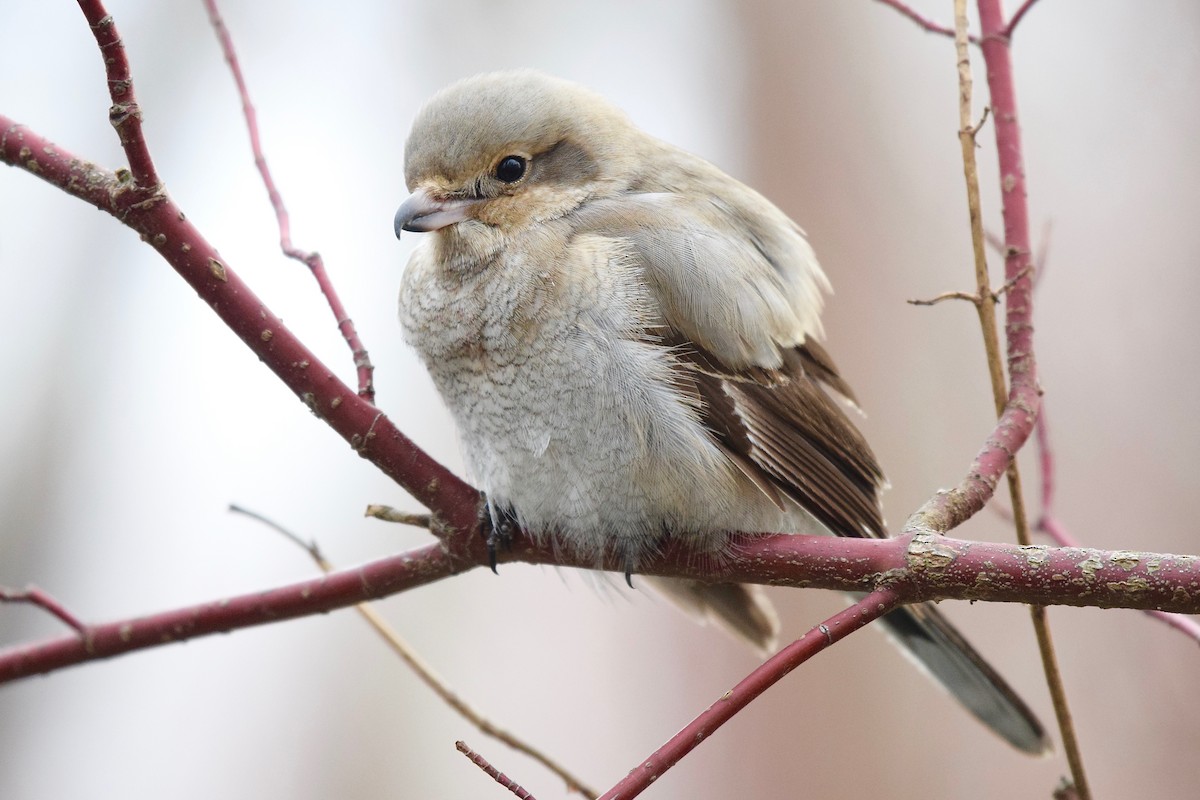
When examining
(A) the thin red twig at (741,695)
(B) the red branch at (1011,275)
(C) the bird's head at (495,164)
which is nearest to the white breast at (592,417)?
(C) the bird's head at (495,164)

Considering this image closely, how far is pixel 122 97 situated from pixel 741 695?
1137mm

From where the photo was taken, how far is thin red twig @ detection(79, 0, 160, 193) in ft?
4.40

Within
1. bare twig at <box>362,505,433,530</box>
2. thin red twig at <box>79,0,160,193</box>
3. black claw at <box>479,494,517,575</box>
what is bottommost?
bare twig at <box>362,505,433,530</box>

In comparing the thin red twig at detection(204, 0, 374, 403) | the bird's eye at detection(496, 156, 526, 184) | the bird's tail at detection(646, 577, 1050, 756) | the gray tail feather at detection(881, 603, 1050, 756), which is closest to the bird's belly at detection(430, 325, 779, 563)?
the bird's tail at detection(646, 577, 1050, 756)

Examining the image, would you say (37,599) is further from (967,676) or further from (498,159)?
(967,676)

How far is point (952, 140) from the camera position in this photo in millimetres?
4152

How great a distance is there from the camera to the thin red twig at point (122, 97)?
1342mm

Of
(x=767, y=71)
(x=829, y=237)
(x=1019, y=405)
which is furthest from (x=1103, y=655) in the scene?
(x=767, y=71)

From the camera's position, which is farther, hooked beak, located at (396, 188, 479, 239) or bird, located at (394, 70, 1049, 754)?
hooked beak, located at (396, 188, 479, 239)

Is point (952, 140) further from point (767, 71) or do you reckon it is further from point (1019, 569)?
point (1019, 569)

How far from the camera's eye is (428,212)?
7.52ft

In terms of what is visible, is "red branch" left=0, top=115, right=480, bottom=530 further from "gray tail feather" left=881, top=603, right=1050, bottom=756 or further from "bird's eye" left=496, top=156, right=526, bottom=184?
"gray tail feather" left=881, top=603, right=1050, bottom=756

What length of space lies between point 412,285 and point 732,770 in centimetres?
238

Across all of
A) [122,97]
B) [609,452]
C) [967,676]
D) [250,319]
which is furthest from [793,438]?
[122,97]
